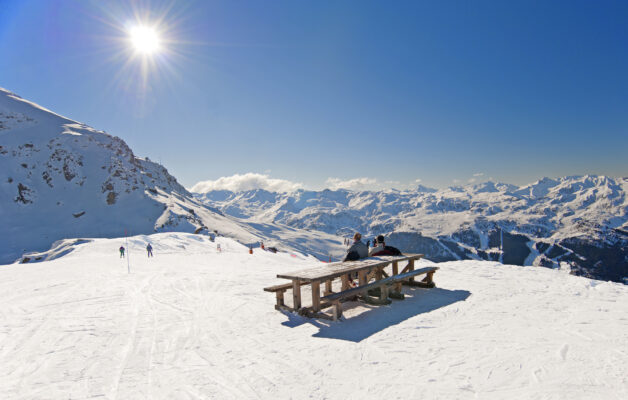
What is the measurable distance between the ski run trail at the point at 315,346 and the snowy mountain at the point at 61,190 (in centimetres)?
7083

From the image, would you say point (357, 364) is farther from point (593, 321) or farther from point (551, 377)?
point (593, 321)

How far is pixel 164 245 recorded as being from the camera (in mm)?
36812

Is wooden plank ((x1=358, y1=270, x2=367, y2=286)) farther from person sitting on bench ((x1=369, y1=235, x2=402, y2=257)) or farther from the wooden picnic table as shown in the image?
person sitting on bench ((x1=369, y1=235, x2=402, y2=257))

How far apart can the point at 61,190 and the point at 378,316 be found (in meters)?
104

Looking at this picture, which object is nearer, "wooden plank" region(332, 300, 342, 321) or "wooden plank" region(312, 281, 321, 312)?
"wooden plank" region(332, 300, 342, 321)

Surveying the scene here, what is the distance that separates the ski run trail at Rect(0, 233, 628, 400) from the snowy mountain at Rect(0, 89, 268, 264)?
70827mm

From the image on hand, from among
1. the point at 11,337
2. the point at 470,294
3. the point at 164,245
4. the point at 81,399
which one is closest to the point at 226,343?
the point at 81,399

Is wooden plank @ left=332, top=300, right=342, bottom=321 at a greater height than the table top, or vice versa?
the table top

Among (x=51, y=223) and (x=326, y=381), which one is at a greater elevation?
(x=51, y=223)

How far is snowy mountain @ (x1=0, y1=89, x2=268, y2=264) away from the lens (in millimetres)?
68375

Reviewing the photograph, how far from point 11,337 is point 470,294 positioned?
13.3m

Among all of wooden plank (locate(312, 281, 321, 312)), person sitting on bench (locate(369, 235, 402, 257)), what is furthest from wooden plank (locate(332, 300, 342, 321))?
person sitting on bench (locate(369, 235, 402, 257))

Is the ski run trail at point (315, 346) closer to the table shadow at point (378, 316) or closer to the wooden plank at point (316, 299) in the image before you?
the table shadow at point (378, 316)

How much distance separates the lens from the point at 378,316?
8.20 metres
